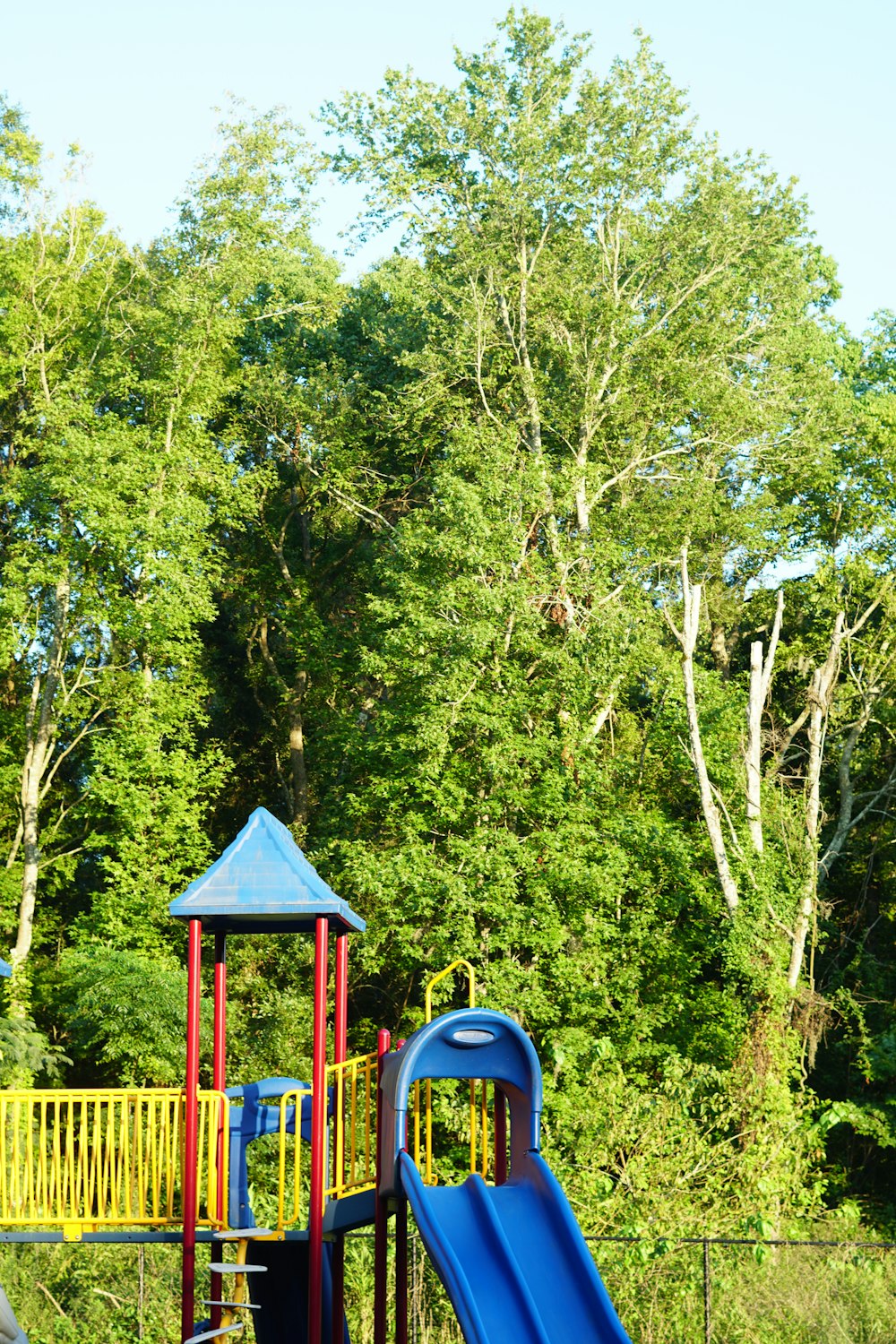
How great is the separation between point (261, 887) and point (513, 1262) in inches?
130

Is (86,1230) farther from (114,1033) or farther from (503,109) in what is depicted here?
(503,109)

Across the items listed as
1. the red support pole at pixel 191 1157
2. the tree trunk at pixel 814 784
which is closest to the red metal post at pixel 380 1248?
the red support pole at pixel 191 1157

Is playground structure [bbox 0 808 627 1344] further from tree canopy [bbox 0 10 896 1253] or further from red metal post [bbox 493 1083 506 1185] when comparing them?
tree canopy [bbox 0 10 896 1253]

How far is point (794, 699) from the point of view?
26953mm

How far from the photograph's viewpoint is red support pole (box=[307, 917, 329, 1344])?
33.5 ft

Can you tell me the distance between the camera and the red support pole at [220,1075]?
1074cm

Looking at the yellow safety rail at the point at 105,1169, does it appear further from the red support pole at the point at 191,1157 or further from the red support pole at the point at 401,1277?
the red support pole at the point at 401,1277

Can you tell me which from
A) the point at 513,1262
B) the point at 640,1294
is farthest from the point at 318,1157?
the point at 640,1294

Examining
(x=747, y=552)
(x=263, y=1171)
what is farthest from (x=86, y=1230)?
(x=747, y=552)

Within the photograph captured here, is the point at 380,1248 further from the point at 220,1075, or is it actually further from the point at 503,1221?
the point at 220,1075

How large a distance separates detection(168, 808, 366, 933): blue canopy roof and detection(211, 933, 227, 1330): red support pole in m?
1.24

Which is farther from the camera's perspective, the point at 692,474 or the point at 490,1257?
the point at 692,474

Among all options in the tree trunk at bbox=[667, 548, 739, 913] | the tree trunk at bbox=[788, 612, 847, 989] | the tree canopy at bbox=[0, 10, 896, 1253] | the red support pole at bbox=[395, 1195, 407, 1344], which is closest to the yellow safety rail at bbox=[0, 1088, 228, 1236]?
the red support pole at bbox=[395, 1195, 407, 1344]

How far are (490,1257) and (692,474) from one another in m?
18.3
